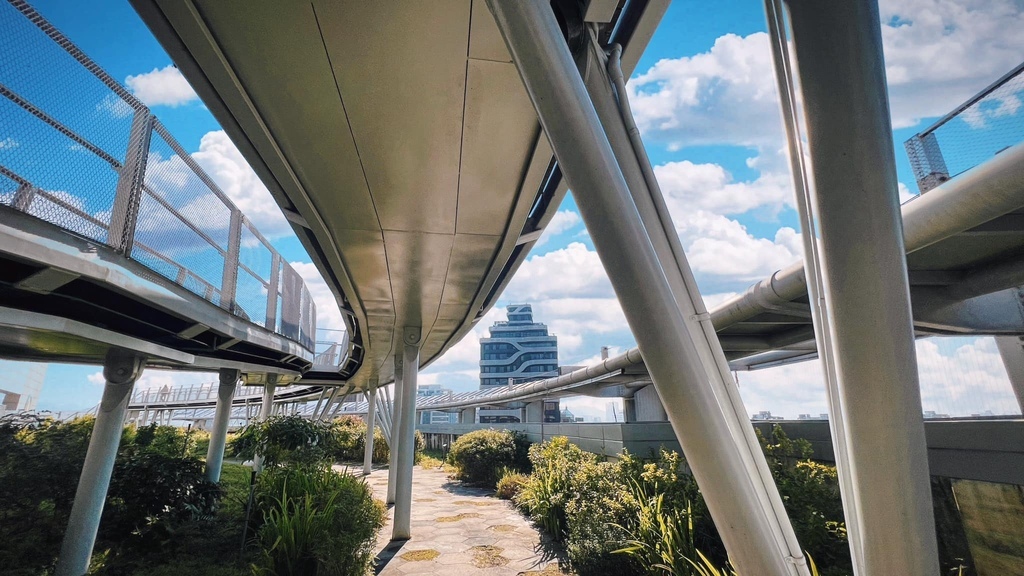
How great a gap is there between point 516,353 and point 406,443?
107 m

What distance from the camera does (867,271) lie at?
1.09m

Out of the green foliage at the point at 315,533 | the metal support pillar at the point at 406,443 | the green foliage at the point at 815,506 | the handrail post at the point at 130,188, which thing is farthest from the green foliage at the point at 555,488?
the handrail post at the point at 130,188

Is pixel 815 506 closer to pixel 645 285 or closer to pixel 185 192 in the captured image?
pixel 645 285

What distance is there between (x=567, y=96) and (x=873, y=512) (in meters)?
1.56

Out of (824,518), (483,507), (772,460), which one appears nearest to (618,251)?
(824,518)

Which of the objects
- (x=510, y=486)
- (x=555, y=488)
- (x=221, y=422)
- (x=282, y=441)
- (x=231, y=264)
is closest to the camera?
(x=231, y=264)

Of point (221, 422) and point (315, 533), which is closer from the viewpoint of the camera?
point (315, 533)

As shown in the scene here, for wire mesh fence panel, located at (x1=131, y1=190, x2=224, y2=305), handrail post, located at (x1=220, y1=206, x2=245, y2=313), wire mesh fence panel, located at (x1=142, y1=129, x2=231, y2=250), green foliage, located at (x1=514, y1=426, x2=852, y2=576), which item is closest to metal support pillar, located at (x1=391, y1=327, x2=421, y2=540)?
green foliage, located at (x1=514, y1=426, x2=852, y2=576)

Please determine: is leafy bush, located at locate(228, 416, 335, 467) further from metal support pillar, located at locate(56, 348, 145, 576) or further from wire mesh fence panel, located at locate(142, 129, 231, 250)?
wire mesh fence panel, located at locate(142, 129, 231, 250)

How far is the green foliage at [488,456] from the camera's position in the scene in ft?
50.1

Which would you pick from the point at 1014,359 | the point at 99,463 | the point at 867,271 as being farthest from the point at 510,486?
the point at 867,271

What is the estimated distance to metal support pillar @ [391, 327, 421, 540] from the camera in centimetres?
842

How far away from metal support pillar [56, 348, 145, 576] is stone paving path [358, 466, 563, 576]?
3793 millimetres

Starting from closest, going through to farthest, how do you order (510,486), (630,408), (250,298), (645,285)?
(645,285) → (250,298) → (510,486) → (630,408)
